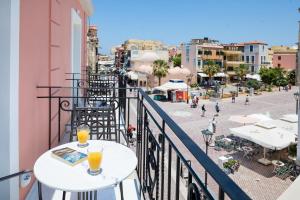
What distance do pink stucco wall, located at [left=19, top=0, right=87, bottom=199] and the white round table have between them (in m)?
1.06

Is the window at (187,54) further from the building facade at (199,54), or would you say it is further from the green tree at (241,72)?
the green tree at (241,72)

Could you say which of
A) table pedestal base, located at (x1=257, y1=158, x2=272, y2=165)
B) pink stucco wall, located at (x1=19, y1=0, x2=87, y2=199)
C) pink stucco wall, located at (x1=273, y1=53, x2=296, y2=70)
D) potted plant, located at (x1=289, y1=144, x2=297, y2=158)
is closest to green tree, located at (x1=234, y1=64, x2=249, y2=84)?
pink stucco wall, located at (x1=273, y1=53, x2=296, y2=70)

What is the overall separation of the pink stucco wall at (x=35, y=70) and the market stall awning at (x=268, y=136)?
532 inches

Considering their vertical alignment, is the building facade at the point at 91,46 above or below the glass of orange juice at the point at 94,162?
above

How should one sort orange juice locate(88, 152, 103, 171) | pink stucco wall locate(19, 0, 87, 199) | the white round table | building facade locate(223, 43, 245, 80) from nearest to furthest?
the white round table, orange juice locate(88, 152, 103, 171), pink stucco wall locate(19, 0, 87, 199), building facade locate(223, 43, 245, 80)

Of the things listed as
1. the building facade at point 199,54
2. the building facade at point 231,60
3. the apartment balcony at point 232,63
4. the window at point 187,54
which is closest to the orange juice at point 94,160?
the building facade at point 199,54

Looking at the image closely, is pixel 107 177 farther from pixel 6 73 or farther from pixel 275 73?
pixel 275 73

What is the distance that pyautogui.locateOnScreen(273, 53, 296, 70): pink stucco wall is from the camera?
7769cm

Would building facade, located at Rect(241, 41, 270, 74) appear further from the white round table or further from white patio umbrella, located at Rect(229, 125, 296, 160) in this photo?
the white round table

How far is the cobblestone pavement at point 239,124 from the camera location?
44.1 feet

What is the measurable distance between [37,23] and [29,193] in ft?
7.18

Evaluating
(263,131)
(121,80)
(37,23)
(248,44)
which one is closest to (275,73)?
(248,44)

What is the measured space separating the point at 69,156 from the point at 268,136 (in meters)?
16.4

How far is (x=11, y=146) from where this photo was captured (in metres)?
2.74
